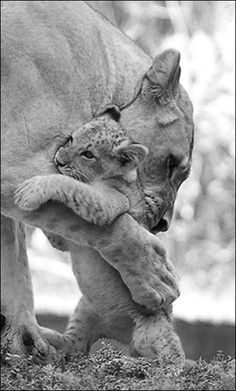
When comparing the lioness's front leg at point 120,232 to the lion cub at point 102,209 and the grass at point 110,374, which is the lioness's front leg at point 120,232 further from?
the grass at point 110,374

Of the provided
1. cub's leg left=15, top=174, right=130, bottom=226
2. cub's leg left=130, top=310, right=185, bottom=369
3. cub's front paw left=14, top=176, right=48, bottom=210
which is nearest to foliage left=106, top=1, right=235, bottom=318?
cub's leg left=130, top=310, right=185, bottom=369

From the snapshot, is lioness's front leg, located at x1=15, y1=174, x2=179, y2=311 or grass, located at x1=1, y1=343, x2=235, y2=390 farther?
lioness's front leg, located at x1=15, y1=174, x2=179, y2=311

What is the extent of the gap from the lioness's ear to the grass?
104 centimetres

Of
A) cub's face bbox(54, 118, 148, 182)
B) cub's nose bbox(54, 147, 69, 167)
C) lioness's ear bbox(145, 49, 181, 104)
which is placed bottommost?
cub's nose bbox(54, 147, 69, 167)

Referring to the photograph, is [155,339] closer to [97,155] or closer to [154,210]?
[154,210]

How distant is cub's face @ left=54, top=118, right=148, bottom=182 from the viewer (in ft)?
14.7

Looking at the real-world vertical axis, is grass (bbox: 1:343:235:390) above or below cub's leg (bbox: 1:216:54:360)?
below

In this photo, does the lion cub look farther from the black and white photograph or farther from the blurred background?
the blurred background

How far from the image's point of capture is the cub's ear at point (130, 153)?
445 centimetres

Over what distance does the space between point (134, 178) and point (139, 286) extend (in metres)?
0.42

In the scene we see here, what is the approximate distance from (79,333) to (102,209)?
0.81 metres

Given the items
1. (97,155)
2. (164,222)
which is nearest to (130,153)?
(97,155)

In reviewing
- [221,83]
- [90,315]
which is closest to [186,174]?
[90,315]

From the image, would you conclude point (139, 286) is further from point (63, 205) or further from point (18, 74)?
point (18, 74)
